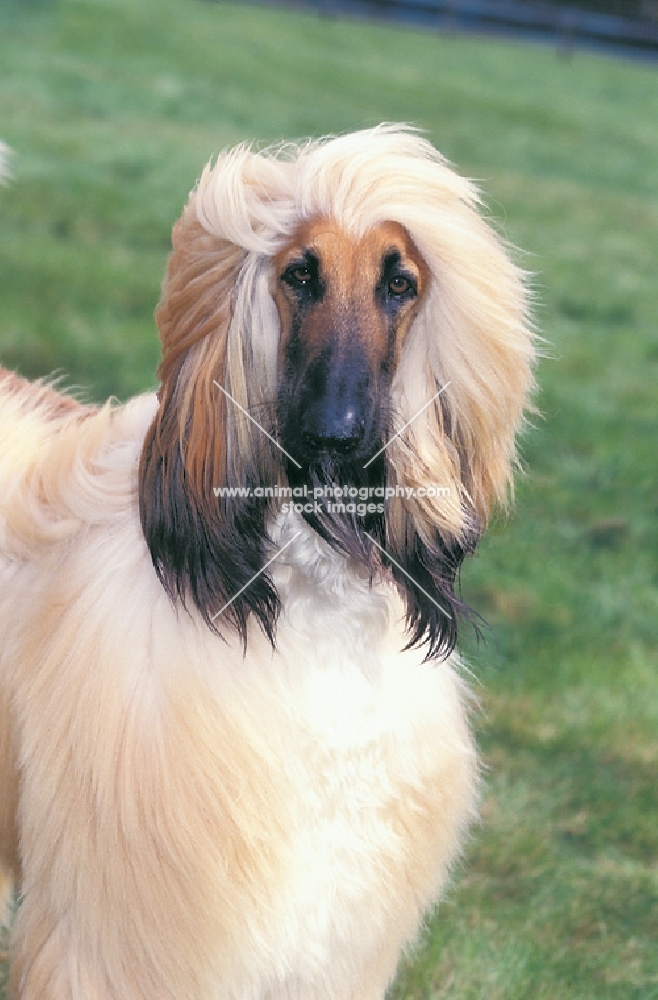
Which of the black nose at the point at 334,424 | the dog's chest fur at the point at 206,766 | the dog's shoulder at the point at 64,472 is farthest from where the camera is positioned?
the dog's shoulder at the point at 64,472

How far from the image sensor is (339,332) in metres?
1.46

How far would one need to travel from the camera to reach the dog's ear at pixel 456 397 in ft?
5.10

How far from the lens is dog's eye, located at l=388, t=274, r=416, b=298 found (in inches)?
60.1

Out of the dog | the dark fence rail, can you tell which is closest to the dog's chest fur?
the dog

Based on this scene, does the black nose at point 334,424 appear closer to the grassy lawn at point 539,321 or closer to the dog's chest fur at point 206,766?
the dog's chest fur at point 206,766

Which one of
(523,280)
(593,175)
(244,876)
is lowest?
(593,175)

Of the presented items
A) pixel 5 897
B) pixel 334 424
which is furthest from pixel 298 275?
pixel 5 897

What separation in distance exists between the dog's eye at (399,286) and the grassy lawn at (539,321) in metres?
0.29

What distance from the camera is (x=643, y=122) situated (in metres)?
11.4

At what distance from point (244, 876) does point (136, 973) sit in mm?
219

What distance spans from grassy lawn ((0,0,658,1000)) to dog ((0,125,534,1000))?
23 centimetres

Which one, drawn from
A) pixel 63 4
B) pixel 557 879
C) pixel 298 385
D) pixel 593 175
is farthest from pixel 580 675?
pixel 63 4

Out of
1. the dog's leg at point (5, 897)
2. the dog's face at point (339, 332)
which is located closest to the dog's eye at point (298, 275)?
the dog's face at point (339, 332)

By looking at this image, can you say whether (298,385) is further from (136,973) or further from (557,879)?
(557,879)
